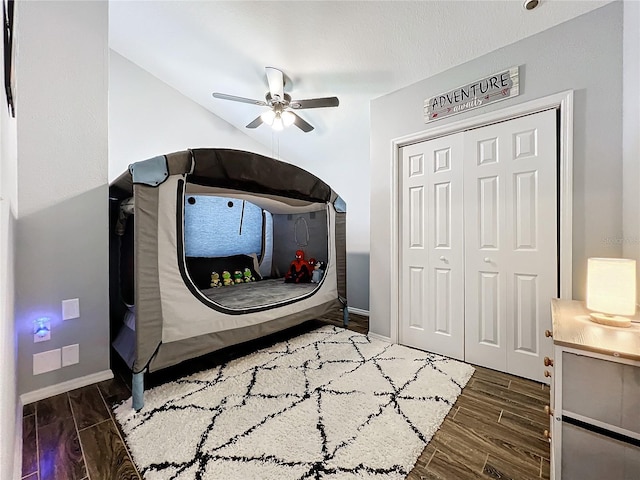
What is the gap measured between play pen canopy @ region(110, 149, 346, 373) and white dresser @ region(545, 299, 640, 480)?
73.3 inches

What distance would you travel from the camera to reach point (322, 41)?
2.22 m

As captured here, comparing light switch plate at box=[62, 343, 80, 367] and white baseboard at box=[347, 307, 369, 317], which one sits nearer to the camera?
light switch plate at box=[62, 343, 80, 367]

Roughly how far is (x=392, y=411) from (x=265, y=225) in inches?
120

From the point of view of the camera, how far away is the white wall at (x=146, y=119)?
310 cm

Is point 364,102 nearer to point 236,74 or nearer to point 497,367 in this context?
point 236,74

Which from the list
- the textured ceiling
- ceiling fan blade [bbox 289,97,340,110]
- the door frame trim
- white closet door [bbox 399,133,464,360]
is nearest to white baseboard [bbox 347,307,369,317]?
white closet door [bbox 399,133,464,360]

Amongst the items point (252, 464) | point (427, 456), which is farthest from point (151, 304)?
point (427, 456)

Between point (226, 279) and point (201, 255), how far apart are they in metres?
0.43

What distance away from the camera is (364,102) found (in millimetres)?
2889

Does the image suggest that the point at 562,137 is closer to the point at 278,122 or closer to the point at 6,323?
the point at 278,122

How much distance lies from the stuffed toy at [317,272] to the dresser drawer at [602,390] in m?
2.48

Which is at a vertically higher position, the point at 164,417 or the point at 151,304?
the point at 151,304

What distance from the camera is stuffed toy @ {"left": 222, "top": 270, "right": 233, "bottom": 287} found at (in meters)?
3.38

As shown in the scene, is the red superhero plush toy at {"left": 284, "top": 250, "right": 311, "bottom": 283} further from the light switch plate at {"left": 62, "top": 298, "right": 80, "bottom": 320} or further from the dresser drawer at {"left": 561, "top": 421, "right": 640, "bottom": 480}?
the dresser drawer at {"left": 561, "top": 421, "right": 640, "bottom": 480}
